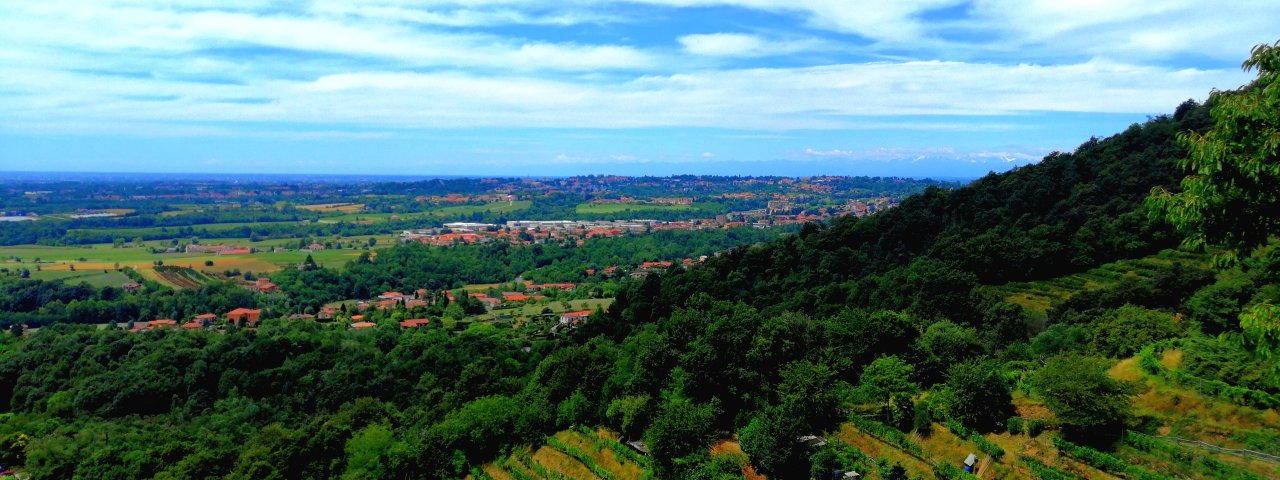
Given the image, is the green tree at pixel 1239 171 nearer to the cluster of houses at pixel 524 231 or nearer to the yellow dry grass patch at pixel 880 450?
the yellow dry grass patch at pixel 880 450

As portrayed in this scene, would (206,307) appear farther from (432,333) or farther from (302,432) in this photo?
(302,432)

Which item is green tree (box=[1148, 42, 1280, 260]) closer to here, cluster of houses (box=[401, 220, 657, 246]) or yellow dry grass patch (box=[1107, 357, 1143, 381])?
yellow dry grass patch (box=[1107, 357, 1143, 381])

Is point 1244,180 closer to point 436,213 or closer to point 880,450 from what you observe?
point 880,450

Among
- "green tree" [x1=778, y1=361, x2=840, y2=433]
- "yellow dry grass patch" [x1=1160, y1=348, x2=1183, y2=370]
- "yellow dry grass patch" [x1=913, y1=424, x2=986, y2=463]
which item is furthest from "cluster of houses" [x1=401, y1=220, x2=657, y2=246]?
"yellow dry grass patch" [x1=1160, y1=348, x2=1183, y2=370]

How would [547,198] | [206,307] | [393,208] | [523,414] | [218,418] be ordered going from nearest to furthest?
1. [523,414]
2. [218,418]
3. [206,307]
4. [393,208]
5. [547,198]

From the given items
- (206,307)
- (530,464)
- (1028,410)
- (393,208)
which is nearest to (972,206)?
(1028,410)

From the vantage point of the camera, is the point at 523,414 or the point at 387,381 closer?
the point at 523,414

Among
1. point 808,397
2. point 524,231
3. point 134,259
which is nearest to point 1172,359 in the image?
point 808,397
